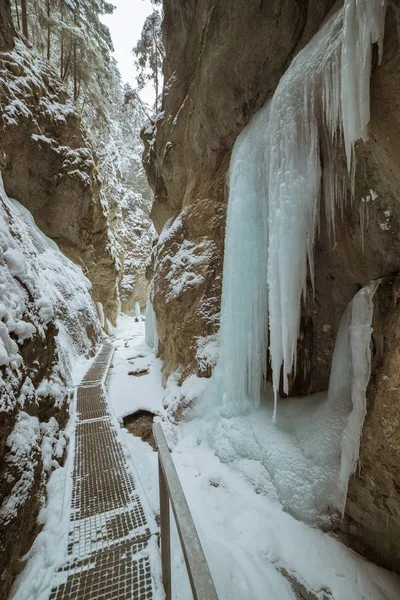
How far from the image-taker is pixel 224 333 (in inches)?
179

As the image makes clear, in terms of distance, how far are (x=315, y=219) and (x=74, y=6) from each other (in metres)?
20.3

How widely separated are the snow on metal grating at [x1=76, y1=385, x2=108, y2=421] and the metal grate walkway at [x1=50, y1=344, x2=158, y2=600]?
72 centimetres

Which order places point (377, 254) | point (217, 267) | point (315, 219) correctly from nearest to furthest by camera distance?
point (377, 254) < point (315, 219) < point (217, 267)

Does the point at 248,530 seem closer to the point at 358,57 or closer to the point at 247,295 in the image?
the point at 247,295

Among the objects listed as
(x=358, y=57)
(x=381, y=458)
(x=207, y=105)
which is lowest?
(x=381, y=458)

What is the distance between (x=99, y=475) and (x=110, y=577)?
1254mm

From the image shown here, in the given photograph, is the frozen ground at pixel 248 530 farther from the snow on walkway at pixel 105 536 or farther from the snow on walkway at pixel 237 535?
the snow on walkway at pixel 105 536

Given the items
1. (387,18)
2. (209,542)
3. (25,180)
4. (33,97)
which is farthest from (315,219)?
(33,97)

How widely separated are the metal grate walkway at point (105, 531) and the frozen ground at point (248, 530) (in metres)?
0.30

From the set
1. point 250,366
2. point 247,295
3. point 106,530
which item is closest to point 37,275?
point 247,295

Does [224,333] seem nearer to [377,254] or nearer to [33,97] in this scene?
[377,254]

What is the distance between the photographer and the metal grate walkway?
203cm

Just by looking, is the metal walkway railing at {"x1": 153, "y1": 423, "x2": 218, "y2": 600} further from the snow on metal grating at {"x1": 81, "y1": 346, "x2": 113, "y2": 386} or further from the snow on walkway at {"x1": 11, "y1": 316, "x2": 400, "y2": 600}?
Answer: the snow on metal grating at {"x1": 81, "y1": 346, "x2": 113, "y2": 386}

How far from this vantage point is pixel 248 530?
277 cm
